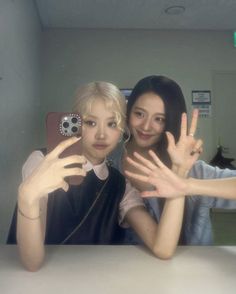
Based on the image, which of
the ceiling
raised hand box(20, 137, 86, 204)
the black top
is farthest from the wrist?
the ceiling

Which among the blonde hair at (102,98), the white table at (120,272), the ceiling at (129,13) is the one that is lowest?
the white table at (120,272)

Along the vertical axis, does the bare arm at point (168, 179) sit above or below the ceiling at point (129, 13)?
below

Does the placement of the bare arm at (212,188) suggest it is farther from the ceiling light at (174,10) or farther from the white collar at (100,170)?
the ceiling light at (174,10)

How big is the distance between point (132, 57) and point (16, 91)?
9.5 inches

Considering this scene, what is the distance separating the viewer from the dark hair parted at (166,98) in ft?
1.62

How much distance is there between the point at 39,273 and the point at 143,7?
0.48 meters

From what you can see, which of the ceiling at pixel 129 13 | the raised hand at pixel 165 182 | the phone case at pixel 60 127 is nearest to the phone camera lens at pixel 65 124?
the phone case at pixel 60 127

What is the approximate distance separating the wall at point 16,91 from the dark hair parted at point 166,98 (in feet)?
0.60

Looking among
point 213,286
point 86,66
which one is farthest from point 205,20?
point 213,286

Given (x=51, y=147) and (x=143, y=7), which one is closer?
(x=51, y=147)

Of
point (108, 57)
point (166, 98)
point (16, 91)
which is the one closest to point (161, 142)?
point (166, 98)

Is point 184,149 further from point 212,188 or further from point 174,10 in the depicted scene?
point 174,10

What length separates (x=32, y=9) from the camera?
56 cm

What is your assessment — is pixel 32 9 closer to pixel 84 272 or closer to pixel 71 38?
pixel 71 38
